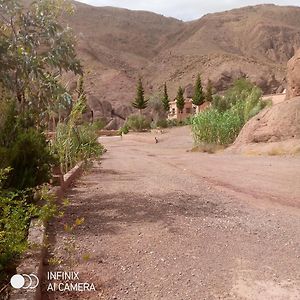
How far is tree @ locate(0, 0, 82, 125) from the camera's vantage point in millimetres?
6266

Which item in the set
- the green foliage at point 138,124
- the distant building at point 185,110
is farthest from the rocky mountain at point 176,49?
the green foliage at point 138,124

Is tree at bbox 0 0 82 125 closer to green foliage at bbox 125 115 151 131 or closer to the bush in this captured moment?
the bush

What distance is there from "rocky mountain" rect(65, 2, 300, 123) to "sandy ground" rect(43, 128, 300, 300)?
4992 cm

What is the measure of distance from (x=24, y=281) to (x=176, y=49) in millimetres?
93063

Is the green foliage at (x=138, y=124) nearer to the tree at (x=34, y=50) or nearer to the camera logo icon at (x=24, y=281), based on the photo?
the tree at (x=34, y=50)

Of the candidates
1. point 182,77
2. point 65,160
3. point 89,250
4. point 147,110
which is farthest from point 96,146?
point 182,77

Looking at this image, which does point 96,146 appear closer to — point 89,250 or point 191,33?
point 89,250

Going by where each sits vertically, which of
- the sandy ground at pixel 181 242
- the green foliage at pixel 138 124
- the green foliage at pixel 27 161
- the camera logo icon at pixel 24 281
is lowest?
the green foliage at pixel 138 124

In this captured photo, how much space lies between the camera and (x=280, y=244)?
4805mm

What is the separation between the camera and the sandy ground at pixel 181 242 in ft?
12.0

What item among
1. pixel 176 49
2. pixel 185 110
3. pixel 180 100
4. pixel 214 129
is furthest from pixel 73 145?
pixel 176 49

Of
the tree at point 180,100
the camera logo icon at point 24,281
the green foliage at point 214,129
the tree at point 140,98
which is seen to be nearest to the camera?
the camera logo icon at point 24,281

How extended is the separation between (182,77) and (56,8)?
70971 mm

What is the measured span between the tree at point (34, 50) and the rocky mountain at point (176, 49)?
49.7 m
